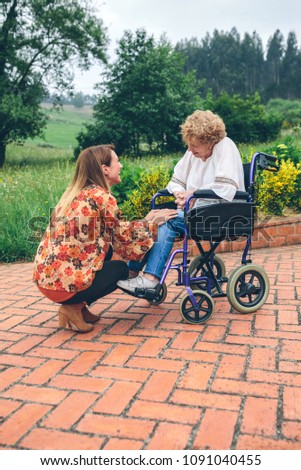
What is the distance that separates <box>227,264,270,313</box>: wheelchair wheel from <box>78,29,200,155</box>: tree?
571 inches

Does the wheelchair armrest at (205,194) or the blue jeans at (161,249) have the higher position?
the wheelchair armrest at (205,194)

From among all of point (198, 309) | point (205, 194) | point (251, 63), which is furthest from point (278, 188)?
point (251, 63)

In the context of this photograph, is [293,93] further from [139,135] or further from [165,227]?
[165,227]

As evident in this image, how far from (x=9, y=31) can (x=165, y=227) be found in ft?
60.3

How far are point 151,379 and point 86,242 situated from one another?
0.96 meters

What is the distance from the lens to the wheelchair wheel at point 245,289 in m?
3.29

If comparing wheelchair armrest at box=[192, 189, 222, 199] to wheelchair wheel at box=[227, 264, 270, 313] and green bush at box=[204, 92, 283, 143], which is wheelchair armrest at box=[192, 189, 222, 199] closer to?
wheelchair wheel at box=[227, 264, 270, 313]

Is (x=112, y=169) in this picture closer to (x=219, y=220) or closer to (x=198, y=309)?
(x=219, y=220)

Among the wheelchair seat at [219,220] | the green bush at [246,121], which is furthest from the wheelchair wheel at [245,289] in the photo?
the green bush at [246,121]

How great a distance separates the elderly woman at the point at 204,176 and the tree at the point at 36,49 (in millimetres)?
15534

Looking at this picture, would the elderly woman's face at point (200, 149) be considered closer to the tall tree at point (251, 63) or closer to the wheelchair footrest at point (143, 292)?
the wheelchair footrest at point (143, 292)

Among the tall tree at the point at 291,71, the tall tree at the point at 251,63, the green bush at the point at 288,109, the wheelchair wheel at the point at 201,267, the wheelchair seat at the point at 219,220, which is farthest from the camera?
the tall tree at the point at 251,63

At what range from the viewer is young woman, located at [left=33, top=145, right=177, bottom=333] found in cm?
297

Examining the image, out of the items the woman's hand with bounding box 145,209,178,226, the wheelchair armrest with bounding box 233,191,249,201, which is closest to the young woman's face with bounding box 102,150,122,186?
the woman's hand with bounding box 145,209,178,226
